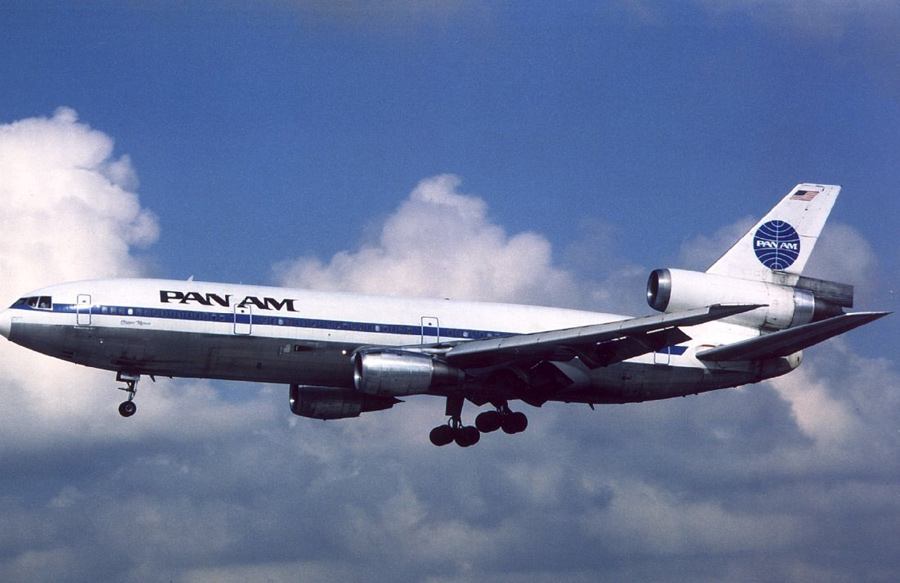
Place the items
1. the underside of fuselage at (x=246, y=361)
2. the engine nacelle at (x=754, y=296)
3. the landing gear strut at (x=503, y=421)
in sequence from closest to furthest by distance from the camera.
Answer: the underside of fuselage at (x=246, y=361) < the engine nacelle at (x=754, y=296) < the landing gear strut at (x=503, y=421)

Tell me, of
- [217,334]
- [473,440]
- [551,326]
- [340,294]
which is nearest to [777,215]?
[551,326]

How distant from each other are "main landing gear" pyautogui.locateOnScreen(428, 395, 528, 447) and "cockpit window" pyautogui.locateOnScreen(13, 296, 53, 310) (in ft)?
59.2

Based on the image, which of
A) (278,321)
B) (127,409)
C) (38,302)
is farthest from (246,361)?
(38,302)

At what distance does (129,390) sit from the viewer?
1980 inches

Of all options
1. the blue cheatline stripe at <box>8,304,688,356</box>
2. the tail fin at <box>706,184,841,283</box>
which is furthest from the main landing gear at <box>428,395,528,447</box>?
the tail fin at <box>706,184,841,283</box>

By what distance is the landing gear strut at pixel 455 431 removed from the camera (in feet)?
189

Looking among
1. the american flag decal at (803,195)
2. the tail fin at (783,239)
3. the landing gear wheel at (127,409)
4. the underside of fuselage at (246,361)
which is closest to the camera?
the underside of fuselage at (246,361)

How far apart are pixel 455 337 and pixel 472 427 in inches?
259

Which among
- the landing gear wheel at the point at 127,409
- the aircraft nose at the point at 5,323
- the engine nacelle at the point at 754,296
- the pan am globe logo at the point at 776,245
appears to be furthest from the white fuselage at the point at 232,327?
the pan am globe logo at the point at 776,245

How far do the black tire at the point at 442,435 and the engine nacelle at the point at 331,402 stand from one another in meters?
2.41

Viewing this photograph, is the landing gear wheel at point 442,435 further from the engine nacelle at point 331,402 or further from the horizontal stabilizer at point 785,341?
the horizontal stabilizer at point 785,341

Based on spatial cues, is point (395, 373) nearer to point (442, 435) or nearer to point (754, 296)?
point (442, 435)

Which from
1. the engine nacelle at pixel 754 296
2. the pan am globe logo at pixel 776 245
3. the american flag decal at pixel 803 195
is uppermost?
the american flag decal at pixel 803 195

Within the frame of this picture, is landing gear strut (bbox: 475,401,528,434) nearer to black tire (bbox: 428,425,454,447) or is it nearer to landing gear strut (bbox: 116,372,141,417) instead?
black tire (bbox: 428,425,454,447)
